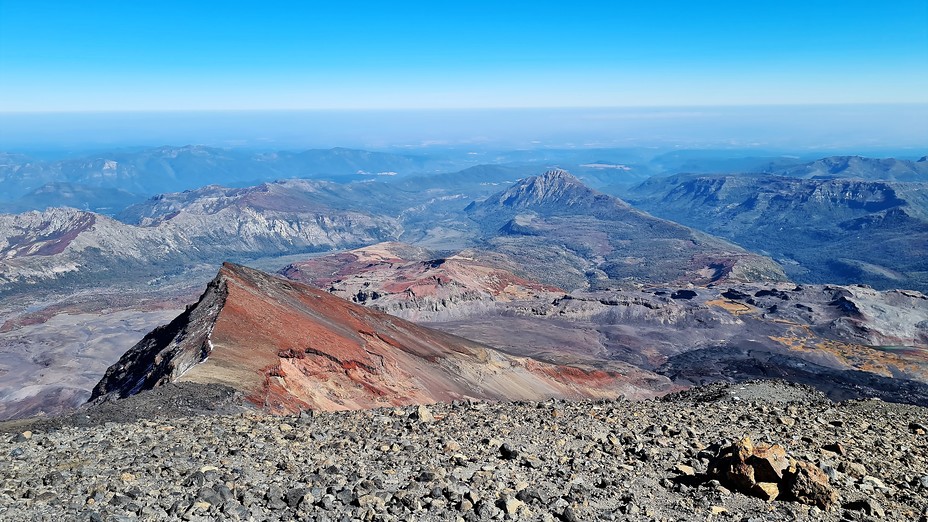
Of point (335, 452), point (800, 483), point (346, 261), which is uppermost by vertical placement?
point (800, 483)

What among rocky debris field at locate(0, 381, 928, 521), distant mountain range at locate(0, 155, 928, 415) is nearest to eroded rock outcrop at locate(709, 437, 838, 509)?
rocky debris field at locate(0, 381, 928, 521)

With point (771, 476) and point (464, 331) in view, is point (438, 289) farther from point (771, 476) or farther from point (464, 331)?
point (771, 476)

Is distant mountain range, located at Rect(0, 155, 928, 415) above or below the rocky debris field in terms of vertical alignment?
below

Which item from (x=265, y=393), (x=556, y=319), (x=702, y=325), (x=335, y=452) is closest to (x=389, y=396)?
(x=265, y=393)

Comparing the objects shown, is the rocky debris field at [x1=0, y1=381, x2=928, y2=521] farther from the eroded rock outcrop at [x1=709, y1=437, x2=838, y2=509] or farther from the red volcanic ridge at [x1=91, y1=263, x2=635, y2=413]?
the red volcanic ridge at [x1=91, y1=263, x2=635, y2=413]

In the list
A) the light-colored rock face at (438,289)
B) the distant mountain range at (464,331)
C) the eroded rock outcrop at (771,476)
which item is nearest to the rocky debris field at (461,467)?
the eroded rock outcrop at (771,476)

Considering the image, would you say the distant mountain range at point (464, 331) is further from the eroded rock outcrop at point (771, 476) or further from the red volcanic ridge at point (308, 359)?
the eroded rock outcrop at point (771, 476)

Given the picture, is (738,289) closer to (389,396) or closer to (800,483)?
(389,396)
